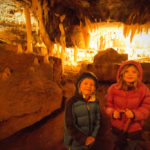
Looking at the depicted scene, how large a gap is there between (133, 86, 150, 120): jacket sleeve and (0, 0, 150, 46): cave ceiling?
23.4ft

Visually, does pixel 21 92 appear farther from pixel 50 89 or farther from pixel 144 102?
pixel 144 102

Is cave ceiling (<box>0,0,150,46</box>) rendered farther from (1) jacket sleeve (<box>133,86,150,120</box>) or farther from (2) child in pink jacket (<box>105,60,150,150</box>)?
(1) jacket sleeve (<box>133,86,150,120</box>)

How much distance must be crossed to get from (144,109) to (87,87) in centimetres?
84

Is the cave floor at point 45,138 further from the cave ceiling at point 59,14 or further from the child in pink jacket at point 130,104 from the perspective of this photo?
the cave ceiling at point 59,14

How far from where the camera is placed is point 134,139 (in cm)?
141

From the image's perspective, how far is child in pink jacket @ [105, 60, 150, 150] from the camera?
1379mm

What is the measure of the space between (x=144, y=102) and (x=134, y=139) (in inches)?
22.3

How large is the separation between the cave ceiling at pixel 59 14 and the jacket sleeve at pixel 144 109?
7128mm

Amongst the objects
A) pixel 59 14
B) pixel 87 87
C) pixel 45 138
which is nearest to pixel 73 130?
pixel 87 87

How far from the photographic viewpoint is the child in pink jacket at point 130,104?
138cm

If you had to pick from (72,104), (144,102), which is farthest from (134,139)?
(72,104)

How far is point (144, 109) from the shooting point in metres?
1.34

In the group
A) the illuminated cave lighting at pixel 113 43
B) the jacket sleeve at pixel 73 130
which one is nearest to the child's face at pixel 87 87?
the jacket sleeve at pixel 73 130

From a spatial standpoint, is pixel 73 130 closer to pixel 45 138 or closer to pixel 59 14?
pixel 45 138
